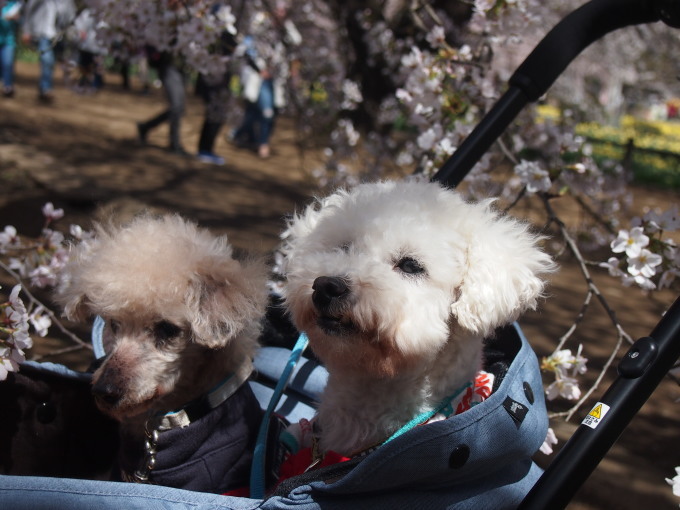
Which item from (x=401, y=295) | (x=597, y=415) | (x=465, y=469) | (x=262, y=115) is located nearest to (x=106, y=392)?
(x=401, y=295)

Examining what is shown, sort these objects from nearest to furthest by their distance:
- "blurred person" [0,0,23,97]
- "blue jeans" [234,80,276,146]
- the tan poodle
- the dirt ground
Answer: the tan poodle, the dirt ground, "blue jeans" [234,80,276,146], "blurred person" [0,0,23,97]

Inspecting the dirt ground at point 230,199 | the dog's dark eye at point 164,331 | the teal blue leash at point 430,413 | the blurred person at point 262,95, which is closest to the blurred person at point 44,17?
the dirt ground at point 230,199

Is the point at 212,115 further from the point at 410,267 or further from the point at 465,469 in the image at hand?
the point at 465,469

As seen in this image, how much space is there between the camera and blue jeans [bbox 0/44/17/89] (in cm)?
1083

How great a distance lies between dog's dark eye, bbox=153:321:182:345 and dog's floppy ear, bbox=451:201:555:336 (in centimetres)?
79

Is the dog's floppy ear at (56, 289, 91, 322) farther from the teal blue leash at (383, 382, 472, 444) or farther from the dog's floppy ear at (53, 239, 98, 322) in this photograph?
the teal blue leash at (383, 382, 472, 444)

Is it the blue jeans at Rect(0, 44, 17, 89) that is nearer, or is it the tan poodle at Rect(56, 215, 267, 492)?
the tan poodle at Rect(56, 215, 267, 492)

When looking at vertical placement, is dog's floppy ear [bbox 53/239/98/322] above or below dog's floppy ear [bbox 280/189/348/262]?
below

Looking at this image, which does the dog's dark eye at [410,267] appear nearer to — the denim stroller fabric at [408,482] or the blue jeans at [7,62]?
the denim stroller fabric at [408,482]

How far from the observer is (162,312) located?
5.98 feet

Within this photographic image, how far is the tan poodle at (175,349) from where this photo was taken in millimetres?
1747

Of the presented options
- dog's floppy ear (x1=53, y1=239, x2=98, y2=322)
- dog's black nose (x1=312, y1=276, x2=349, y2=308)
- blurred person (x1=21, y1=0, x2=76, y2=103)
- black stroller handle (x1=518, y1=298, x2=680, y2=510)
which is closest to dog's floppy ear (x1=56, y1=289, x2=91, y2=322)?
dog's floppy ear (x1=53, y1=239, x2=98, y2=322)

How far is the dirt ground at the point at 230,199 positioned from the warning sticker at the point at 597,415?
1.27 metres

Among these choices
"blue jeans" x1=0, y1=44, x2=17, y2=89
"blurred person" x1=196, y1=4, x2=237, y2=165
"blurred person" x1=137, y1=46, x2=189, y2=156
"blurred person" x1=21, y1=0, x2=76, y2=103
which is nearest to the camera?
"blurred person" x1=137, y1=46, x2=189, y2=156
